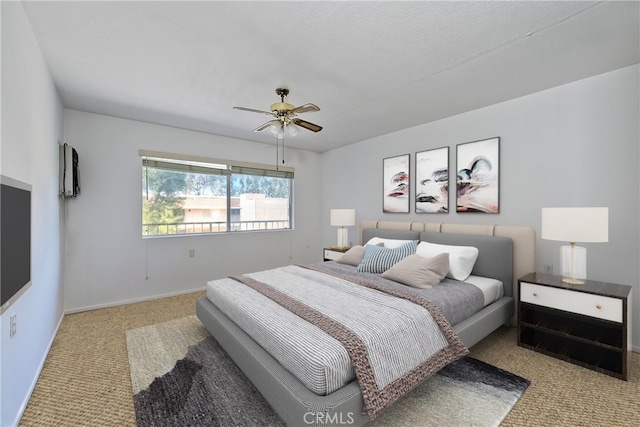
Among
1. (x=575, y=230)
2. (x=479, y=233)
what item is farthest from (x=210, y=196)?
(x=575, y=230)

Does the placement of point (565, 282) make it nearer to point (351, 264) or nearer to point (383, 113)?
point (351, 264)

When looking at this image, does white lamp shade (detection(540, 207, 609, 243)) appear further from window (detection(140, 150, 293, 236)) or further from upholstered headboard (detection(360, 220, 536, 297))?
window (detection(140, 150, 293, 236))

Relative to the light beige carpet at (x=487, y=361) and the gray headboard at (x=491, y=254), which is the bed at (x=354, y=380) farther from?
the light beige carpet at (x=487, y=361)

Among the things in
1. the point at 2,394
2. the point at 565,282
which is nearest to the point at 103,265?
the point at 2,394

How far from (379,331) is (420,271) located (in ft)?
3.82

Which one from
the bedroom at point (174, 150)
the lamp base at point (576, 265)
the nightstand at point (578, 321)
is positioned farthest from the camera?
the lamp base at point (576, 265)

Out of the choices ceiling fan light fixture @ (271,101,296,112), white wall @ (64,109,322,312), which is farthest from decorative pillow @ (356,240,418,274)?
white wall @ (64,109,322,312)

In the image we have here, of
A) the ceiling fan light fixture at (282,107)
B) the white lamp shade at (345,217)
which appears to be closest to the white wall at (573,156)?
the white lamp shade at (345,217)

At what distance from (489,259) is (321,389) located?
2.50 metres

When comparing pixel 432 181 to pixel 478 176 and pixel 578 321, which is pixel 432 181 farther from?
pixel 578 321

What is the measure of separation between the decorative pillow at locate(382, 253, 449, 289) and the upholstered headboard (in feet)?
2.17

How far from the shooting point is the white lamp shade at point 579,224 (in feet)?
7.29

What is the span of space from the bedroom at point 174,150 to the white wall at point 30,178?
0.04 ft

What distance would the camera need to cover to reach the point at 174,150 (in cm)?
416
